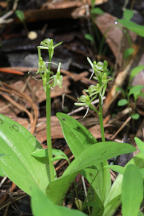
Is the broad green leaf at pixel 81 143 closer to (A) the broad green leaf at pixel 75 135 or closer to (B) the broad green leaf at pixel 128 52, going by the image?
(A) the broad green leaf at pixel 75 135

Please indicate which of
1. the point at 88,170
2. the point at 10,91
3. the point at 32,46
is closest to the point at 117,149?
the point at 88,170

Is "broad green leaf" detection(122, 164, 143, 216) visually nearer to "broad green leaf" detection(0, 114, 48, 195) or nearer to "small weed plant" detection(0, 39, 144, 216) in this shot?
"small weed plant" detection(0, 39, 144, 216)

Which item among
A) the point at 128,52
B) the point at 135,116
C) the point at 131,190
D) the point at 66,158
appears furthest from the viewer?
the point at 128,52

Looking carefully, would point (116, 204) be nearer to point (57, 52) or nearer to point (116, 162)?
point (116, 162)

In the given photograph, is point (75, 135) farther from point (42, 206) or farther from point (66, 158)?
point (42, 206)

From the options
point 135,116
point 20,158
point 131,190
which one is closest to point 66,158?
point 20,158

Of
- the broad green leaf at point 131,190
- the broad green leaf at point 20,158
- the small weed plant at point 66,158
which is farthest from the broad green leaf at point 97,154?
the broad green leaf at point 20,158

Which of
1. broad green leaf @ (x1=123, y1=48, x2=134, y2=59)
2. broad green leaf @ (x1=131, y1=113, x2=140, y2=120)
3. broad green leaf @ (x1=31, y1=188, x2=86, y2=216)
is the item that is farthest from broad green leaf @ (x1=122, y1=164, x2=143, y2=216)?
broad green leaf @ (x1=123, y1=48, x2=134, y2=59)
